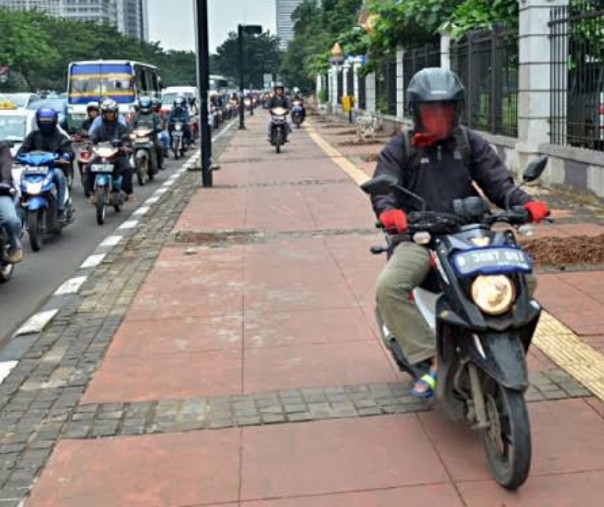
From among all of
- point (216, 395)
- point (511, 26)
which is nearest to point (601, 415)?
point (216, 395)

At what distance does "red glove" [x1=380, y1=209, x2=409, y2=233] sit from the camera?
157 inches

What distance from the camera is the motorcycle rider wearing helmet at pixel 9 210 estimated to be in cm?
800

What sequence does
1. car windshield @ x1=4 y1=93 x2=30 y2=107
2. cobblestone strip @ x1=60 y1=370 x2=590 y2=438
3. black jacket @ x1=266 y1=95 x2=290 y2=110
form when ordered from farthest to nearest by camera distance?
car windshield @ x1=4 y1=93 x2=30 y2=107, black jacket @ x1=266 y1=95 x2=290 y2=110, cobblestone strip @ x1=60 y1=370 x2=590 y2=438

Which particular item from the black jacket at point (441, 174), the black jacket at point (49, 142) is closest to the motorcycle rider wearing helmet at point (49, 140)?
the black jacket at point (49, 142)

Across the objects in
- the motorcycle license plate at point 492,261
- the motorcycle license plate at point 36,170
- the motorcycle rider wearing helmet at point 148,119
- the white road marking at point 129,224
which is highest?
the motorcycle rider wearing helmet at point 148,119

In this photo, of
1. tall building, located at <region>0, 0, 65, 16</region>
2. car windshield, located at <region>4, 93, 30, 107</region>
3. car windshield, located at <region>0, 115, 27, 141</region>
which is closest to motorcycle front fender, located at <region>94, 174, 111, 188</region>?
car windshield, located at <region>0, 115, 27, 141</region>

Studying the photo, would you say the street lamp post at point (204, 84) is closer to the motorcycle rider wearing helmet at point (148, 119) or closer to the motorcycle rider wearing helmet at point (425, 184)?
the motorcycle rider wearing helmet at point (148, 119)

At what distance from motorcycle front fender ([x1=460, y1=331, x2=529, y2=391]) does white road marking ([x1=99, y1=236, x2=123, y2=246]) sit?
7006 mm

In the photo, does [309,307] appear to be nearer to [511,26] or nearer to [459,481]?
[459,481]

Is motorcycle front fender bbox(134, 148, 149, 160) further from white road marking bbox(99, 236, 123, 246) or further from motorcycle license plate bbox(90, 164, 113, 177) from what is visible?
white road marking bbox(99, 236, 123, 246)

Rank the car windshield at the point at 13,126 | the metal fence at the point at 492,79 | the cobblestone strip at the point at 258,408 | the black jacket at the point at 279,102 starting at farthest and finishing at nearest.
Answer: the black jacket at the point at 279,102 < the metal fence at the point at 492,79 < the car windshield at the point at 13,126 < the cobblestone strip at the point at 258,408

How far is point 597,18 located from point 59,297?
7.64 meters

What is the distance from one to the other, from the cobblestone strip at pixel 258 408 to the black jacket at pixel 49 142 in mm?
6712

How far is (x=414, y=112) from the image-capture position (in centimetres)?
429
